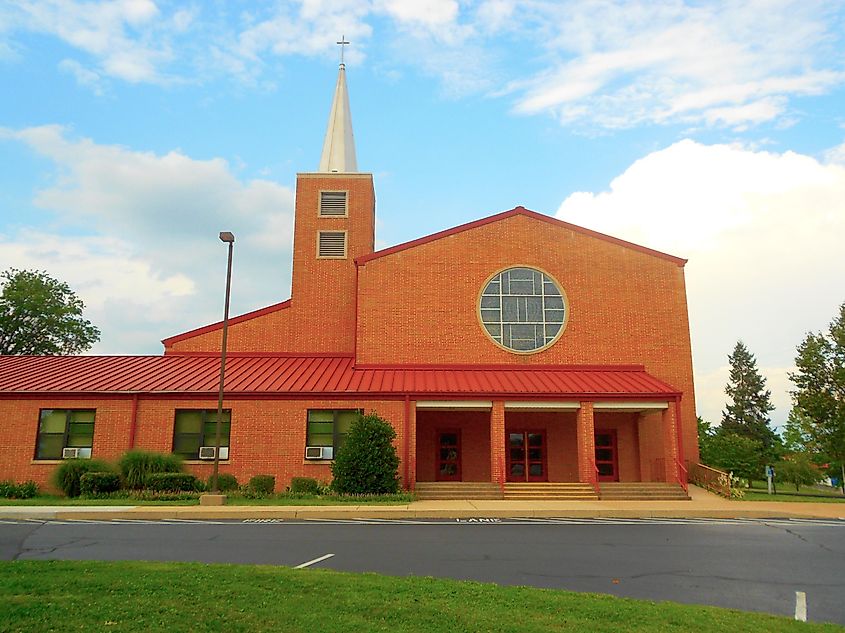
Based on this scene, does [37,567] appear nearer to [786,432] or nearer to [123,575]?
[123,575]

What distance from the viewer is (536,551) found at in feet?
39.6

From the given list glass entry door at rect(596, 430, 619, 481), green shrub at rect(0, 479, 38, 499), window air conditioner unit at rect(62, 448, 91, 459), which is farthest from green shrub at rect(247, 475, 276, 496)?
glass entry door at rect(596, 430, 619, 481)

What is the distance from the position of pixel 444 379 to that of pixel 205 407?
8.85m

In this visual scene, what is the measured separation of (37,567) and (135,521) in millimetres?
8784

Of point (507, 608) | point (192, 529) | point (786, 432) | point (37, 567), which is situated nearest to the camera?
point (507, 608)

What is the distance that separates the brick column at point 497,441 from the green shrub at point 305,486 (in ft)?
20.3

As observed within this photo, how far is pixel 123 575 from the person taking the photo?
7879mm

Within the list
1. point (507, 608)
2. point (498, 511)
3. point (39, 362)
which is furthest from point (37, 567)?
point (39, 362)

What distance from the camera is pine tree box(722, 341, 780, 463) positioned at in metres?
61.6

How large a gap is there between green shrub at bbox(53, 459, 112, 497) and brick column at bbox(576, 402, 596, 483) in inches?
636

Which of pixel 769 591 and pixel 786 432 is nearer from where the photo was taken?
pixel 769 591

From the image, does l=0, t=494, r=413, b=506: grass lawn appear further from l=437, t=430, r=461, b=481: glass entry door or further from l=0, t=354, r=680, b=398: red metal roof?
l=437, t=430, r=461, b=481: glass entry door

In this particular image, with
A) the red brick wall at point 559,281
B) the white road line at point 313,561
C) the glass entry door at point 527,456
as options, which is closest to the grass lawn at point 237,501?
the glass entry door at point 527,456

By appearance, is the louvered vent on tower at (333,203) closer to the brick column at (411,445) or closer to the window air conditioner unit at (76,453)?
the brick column at (411,445)
